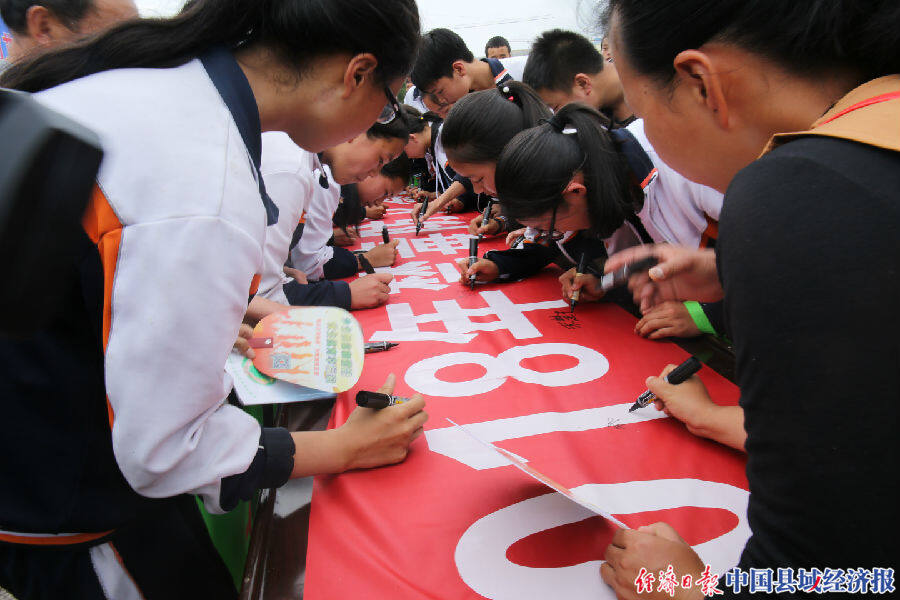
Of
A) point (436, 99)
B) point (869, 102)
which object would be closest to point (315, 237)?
point (436, 99)

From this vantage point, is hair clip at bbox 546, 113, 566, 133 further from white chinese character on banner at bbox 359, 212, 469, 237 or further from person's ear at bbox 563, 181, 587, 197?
white chinese character on banner at bbox 359, 212, 469, 237

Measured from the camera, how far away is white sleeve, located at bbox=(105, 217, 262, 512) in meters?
0.43

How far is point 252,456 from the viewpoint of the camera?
1.93 feet

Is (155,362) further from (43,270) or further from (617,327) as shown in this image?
(617,327)

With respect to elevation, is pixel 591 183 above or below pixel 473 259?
above

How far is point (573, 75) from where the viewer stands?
7.79 feet

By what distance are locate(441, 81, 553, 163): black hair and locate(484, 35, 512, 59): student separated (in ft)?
15.1

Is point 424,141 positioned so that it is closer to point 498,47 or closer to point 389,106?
point 389,106

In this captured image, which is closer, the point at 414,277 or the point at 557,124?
the point at 557,124

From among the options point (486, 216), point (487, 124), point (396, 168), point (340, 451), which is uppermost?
point (487, 124)

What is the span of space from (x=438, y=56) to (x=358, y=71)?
233 cm

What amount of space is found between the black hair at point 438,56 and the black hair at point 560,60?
1.54 ft

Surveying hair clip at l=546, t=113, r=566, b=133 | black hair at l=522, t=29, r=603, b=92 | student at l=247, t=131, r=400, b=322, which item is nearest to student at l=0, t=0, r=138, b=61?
student at l=247, t=131, r=400, b=322

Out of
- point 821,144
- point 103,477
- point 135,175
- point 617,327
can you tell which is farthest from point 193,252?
point 617,327
